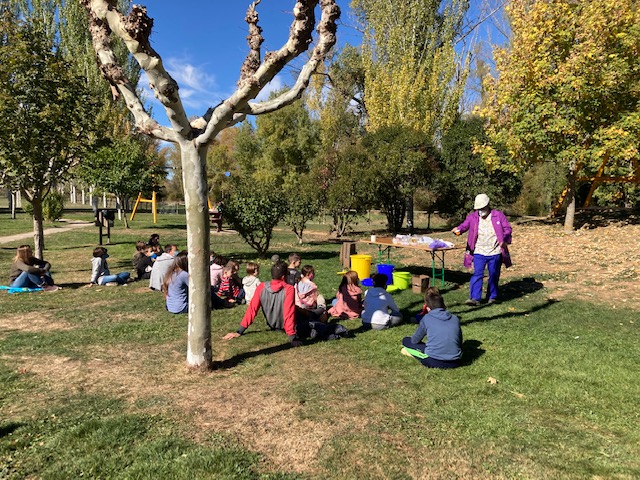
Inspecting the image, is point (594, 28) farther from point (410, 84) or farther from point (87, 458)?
point (87, 458)

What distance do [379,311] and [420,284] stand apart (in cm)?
268

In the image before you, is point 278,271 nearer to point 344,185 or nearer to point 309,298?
point 309,298

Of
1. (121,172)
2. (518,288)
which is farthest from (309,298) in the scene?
(121,172)

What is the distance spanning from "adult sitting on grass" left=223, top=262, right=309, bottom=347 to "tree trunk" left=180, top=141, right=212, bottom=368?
45.5 inches

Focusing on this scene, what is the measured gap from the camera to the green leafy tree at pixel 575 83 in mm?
13898

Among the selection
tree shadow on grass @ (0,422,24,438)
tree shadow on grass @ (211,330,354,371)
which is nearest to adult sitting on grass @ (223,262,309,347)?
tree shadow on grass @ (211,330,354,371)

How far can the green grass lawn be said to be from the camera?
133 inches

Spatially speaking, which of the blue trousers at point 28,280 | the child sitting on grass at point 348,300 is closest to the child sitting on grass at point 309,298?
the child sitting on grass at point 348,300

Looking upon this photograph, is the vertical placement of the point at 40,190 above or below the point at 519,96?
below

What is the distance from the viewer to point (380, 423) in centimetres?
398

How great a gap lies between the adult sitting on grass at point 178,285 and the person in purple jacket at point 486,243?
16.6 ft

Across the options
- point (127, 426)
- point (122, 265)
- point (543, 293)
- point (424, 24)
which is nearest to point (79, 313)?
point (127, 426)

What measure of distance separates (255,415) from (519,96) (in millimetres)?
15235

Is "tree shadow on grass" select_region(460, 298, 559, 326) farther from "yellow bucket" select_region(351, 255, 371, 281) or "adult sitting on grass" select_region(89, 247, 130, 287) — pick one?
"adult sitting on grass" select_region(89, 247, 130, 287)
